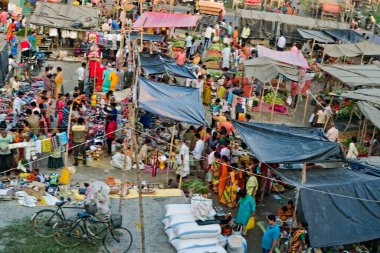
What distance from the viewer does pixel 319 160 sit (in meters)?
11.9

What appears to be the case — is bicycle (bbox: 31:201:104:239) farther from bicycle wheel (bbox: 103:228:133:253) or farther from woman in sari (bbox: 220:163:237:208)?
woman in sari (bbox: 220:163:237:208)

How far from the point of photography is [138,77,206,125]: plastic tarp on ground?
1383cm

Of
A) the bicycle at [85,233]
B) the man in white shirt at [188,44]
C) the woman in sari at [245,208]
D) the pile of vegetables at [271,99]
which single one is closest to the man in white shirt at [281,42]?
the man in white shirt at [188,44]

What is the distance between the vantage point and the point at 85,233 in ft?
33.4

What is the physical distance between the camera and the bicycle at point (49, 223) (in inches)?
406

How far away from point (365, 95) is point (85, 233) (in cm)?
1076

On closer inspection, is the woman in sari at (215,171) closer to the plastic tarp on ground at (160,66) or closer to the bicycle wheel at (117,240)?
the bicycle wheel at (117,240)

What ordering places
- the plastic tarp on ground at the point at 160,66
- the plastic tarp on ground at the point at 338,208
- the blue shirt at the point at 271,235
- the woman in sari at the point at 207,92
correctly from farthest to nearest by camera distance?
1. the woman in sari at the point at 207,92
2. the plastic tarp on ground at the point at 160,66
3. the plastic tarp on ground at the point at 338,208
4. the blue shirt at the point at 271,235

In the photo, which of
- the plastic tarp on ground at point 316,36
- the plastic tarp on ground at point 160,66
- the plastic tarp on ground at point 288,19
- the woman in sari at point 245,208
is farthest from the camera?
the plastic tarp on ground at point 288,19

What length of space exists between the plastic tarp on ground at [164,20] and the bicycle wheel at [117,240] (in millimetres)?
13264

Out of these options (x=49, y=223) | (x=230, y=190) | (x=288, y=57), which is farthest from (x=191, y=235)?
(x=288, y=57)

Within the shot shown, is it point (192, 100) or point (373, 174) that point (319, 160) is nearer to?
point (373, 174)

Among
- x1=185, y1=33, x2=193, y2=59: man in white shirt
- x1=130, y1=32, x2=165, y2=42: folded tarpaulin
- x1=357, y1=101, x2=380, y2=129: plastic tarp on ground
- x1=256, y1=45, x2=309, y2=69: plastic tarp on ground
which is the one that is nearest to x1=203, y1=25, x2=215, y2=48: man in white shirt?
x1=185, y1=33, x2=193, y2=59: man in white shirt

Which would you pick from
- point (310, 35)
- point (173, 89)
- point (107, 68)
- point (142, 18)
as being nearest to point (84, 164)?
point (173, 89)
